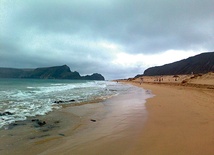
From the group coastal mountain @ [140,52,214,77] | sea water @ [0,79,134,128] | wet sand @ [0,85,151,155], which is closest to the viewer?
wet sand @ [0,85,151,155]

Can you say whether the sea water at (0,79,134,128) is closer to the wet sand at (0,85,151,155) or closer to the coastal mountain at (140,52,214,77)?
the wet sand at (0,85,151,155)

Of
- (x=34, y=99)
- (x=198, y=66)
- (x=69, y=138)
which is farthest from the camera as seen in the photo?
(x=198, y=66)

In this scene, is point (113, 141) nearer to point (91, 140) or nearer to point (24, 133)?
point (91, 140)

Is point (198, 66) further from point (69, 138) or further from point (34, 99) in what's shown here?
point (69, 138)

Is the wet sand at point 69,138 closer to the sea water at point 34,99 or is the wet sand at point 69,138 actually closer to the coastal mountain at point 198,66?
the sea water at point 34,99

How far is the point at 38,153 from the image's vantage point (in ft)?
12.3

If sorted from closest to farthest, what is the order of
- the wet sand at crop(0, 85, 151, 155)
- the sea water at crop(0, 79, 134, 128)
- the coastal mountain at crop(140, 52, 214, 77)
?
the wet sand at crop(0, 85, 151, 155) < the sea water at crop(0, 79, 134, 128) < the coastal mountain at crop(140, 52, 214, 77)

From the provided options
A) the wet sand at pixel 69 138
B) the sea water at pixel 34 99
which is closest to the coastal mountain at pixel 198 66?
the sea water at pixel 34 99

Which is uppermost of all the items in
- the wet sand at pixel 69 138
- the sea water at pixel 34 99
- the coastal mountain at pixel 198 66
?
the coastal mountain at pixel 198 66

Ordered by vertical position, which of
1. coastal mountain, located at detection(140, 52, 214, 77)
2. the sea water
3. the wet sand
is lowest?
the wet sand

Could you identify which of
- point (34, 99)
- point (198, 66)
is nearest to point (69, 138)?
point (34, 99)

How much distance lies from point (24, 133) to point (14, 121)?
1803 millimetres

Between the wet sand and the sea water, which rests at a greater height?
the sea water

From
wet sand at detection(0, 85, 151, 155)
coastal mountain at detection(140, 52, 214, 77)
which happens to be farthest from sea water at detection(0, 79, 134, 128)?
coastal mountain at detection(140, 52, 214, 77)
